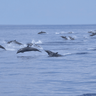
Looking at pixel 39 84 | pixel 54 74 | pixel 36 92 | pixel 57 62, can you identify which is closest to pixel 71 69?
pixel 54 74

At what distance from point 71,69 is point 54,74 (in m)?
2.04

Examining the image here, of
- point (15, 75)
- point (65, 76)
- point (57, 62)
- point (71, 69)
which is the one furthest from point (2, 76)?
point (57, 62)

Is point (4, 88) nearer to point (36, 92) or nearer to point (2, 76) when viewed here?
point (36, 92)

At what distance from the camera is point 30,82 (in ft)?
47.2

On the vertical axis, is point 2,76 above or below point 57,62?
below

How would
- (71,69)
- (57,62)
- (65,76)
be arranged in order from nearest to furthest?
1. (65,76)
2. (71,69)
3. (57,62)

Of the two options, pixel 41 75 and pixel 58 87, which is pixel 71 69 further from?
pixel 58 87

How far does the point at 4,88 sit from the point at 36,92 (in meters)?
1.61

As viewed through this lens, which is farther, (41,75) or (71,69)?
(71,69)

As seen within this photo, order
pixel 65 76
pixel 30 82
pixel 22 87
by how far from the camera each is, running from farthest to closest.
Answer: pixel 65 76 < pixel 30 82 < pixel 22 87

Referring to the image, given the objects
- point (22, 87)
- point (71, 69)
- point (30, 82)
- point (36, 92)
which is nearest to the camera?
point (36, 92)

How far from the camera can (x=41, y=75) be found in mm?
16234

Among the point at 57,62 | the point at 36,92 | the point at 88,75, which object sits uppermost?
the point at 57,62

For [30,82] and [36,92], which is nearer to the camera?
[36,92]
